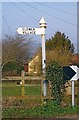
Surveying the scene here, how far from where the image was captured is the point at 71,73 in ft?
36.0

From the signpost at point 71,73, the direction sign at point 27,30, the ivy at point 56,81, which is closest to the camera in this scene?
the signpost at point 71,73

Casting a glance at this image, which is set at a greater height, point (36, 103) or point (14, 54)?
point (14, 54)

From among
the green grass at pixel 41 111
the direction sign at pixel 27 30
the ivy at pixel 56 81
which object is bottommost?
the green grass at pixel 41 111

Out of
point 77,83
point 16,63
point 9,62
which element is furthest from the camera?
point 16,63

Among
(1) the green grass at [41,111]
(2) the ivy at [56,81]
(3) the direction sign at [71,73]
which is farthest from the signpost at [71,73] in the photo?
(1) the green grass at [41,111]

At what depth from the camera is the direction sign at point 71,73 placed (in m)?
10.7

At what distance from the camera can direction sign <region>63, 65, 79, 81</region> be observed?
1073 cm

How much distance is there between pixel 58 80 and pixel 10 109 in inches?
→ 82.8

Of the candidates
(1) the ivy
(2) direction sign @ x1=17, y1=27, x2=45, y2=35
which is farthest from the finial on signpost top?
(1) the ivy

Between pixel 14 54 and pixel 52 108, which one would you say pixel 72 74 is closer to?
pixel 52 108

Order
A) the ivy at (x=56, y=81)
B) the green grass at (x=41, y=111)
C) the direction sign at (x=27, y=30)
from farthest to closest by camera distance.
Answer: the direction sign at (x=27, y=30) < the ivy at (x=56, y=81) < the green grass at (x=41, y=111)

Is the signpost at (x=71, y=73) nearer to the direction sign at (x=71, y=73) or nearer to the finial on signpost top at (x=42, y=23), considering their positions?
the direction sign at (x=71, y=73)

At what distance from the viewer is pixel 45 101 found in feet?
35.9

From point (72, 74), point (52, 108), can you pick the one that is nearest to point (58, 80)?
point (72, 74)
